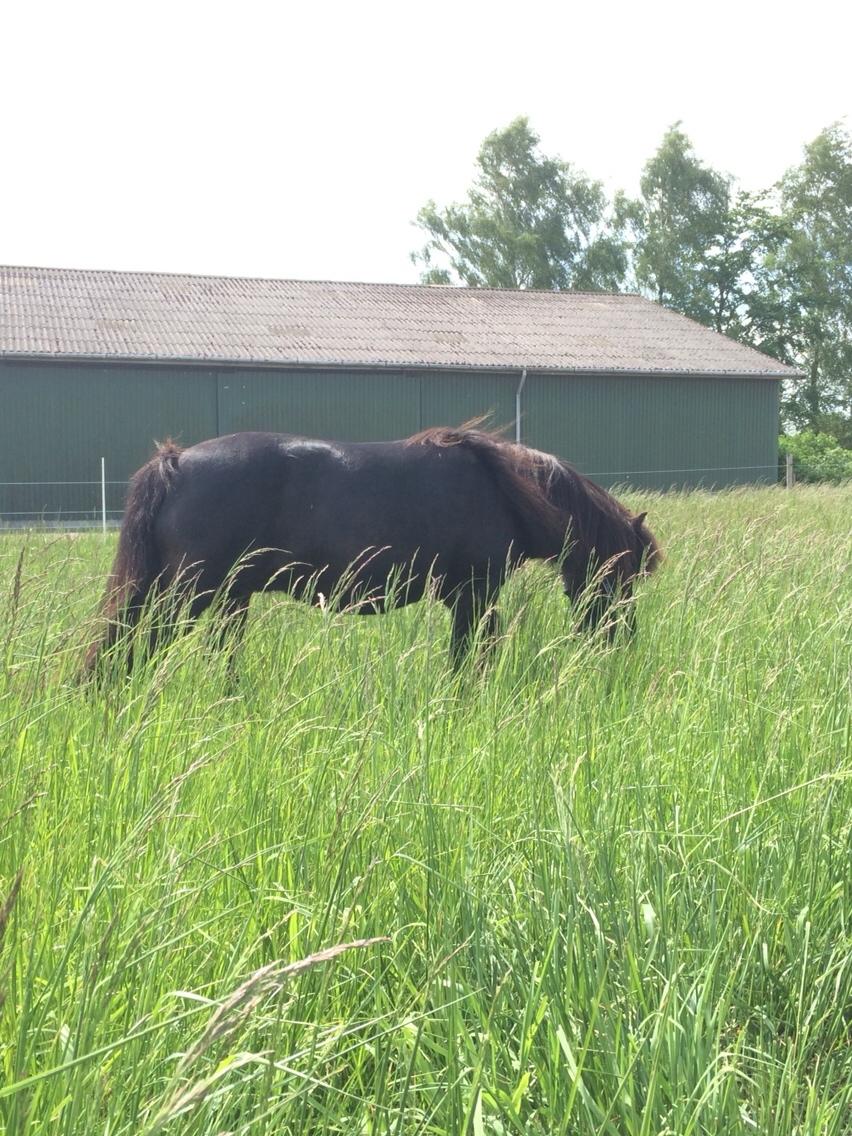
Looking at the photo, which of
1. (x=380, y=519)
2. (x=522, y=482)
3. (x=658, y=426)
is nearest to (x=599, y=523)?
(x=522, y=482)

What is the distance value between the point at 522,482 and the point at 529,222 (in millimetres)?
44180

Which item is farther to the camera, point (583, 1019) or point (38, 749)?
point (38, 749)

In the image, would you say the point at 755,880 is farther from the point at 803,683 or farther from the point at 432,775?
the point at 803,683

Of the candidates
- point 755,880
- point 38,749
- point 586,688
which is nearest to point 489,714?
point 586,688

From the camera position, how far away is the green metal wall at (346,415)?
21.8 m

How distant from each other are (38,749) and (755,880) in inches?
68.3

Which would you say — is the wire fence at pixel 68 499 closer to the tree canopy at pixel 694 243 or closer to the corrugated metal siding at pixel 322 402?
the corrugated metal siding at pixel 322 402

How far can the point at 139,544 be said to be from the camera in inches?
209

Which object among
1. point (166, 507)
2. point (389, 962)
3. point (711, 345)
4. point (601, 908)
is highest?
point (711, 345)

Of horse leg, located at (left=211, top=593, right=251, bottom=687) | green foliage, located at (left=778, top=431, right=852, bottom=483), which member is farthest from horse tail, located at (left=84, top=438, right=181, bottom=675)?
green foliage, located at (left=778, top=431, right=852, bottom=483)

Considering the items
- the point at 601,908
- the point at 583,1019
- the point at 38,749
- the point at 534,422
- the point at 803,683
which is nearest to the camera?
the point at 583,1019

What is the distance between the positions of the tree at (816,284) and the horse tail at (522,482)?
4234 cm

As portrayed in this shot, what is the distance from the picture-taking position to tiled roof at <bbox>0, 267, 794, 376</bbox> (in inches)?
893

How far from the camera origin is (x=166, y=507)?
5445 millimetres
